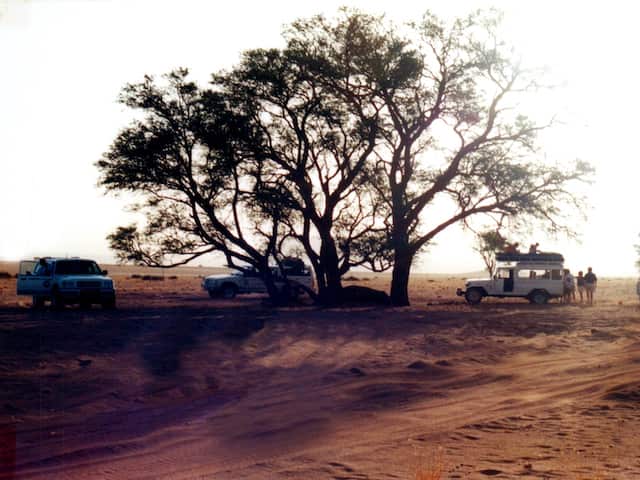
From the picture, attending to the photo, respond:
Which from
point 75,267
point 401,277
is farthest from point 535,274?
point 75,267

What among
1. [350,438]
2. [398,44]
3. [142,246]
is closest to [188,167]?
[142,246]

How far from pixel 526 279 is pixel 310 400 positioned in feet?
96.8

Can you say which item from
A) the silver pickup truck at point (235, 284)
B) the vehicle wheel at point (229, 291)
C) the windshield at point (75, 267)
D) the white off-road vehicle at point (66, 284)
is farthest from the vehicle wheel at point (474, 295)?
the windshield at point (75, 267)

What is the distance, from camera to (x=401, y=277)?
38156 mm

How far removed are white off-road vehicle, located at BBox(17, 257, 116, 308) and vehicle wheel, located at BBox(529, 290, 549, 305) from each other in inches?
814

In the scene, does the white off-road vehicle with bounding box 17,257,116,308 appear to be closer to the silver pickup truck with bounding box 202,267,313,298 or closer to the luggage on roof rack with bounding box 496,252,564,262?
the silver pickup truck with bounding box 202,267,313,298

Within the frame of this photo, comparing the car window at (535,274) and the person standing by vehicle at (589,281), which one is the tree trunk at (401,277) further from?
the person standing by vehicle at (589,281)

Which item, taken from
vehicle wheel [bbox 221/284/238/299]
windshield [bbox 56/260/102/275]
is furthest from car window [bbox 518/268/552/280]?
windshield [bbox 56/260/102/275]

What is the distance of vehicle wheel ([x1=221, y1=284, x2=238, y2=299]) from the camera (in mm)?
44781

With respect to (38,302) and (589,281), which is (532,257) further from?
(38,302)

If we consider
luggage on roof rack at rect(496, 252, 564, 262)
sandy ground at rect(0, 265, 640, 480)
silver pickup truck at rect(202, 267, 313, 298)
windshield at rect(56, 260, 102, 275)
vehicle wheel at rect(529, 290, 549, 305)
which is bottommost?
sandy ground at rect(0, 265, 640, 480)

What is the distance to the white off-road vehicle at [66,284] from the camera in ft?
99.7

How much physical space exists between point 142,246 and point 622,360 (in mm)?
21129

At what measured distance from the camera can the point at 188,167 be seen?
34.6 m
